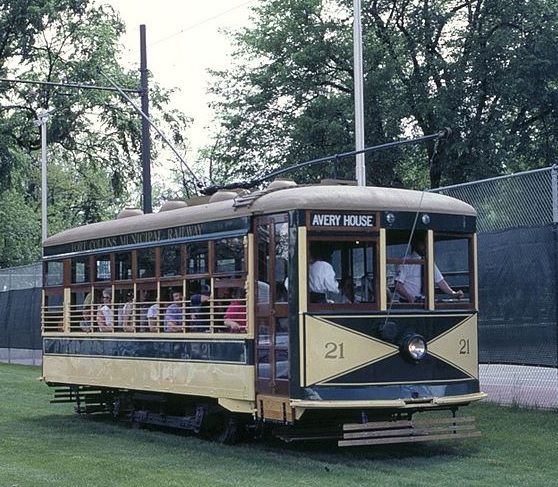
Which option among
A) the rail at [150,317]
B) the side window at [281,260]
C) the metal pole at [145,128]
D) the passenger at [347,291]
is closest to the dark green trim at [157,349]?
the rail at [150,317]

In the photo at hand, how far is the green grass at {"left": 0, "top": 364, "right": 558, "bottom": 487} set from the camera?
11.1m

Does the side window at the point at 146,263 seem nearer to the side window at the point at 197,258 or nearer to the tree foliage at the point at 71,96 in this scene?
the side window at the point at 197,258

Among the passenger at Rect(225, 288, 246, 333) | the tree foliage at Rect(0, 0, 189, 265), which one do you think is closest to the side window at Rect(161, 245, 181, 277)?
the passenger at Rect(225, 288, 246, 333)

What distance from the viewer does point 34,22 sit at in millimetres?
40531

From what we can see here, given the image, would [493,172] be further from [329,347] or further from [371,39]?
[329,347]

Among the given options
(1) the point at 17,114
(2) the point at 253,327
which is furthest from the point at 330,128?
(2) the point at 253,327

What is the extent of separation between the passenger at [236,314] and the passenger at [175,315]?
1.18m

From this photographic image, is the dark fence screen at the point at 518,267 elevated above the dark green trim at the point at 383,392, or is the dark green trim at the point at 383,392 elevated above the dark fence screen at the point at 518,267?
the dark fence screen at the point at 518,267

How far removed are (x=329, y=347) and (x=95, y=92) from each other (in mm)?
30254

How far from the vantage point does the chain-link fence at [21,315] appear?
31.7 m

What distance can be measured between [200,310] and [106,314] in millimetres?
2739

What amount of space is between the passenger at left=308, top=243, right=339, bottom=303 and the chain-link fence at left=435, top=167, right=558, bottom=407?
4.17 metres

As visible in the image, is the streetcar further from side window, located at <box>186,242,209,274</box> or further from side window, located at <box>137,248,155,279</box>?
side window, located at <box>137,248,155,279</box>

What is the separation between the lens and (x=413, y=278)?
1298 centimetres
